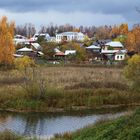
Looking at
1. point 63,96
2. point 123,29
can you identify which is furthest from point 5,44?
point 123,29

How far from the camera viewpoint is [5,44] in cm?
6656

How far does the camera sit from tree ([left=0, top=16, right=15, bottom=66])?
6462 centimetres

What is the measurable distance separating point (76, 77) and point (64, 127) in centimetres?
2106

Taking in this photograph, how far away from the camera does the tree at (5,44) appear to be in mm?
64625

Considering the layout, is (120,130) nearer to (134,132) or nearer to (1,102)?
(134,132)

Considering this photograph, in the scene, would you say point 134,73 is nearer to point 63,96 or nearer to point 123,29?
point 63,96

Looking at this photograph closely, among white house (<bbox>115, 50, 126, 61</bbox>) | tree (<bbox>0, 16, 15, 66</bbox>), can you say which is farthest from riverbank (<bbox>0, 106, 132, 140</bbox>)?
white house (<bbox>115, 50, 126, 61</bbox>)

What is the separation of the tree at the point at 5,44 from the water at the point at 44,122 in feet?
99.4

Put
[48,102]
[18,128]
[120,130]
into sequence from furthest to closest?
[48,102] → [18,128] → [120,130]

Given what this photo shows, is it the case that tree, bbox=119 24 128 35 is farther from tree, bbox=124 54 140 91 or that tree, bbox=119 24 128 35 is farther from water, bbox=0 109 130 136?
water, bbox=0 109 130 136

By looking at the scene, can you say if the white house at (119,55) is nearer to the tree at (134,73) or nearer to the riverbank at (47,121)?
the tree at (134,73)

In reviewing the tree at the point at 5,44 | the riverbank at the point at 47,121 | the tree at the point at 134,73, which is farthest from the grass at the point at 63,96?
the tree at the point at 5,44

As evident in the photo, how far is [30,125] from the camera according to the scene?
30.7 m

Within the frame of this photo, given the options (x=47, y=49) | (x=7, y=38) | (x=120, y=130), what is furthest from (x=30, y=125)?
(x=47, y=49)
